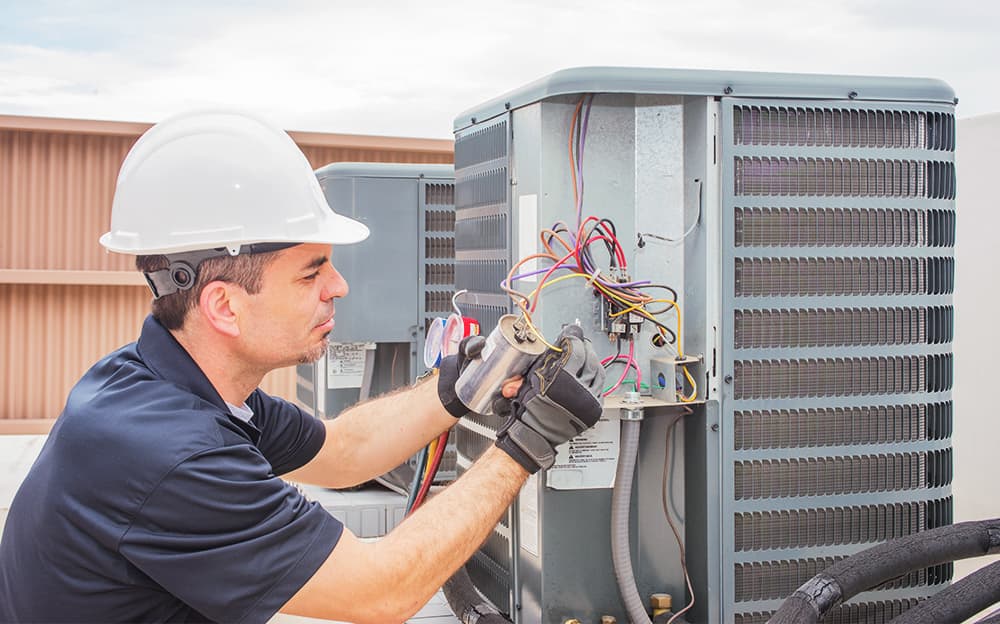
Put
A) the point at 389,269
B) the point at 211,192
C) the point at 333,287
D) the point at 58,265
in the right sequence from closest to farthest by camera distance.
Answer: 1. the point at 211,192
2. the point at 333,287
3. the point at 389,269
4. the point at 58,265

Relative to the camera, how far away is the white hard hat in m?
1.47

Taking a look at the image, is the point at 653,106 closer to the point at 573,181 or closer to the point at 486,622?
the point at 573,181

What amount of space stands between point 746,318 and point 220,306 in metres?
0.95

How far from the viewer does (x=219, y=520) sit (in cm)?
132

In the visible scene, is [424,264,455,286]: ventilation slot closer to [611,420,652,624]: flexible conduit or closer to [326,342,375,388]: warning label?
[326,342,375,388]: warning label

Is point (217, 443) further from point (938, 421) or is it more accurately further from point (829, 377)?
point (938, 421)

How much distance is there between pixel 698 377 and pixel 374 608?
0.74m

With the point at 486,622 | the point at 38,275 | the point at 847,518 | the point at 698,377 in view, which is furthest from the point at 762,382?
the point at 38,275

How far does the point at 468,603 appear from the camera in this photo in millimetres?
2010

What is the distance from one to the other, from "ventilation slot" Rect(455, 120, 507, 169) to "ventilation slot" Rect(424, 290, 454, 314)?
0.72 meters

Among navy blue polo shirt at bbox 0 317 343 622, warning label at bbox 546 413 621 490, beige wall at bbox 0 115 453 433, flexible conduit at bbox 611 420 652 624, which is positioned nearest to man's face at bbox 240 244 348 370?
navy blue polo shirt at bbox 0 317 343 622

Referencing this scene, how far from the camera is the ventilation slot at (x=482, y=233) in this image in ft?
6.34

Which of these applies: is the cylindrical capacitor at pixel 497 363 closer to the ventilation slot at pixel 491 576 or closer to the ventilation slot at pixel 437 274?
the ventilation slot at pixel 491 576

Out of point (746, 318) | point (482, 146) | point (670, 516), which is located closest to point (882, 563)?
point (670, 516)
